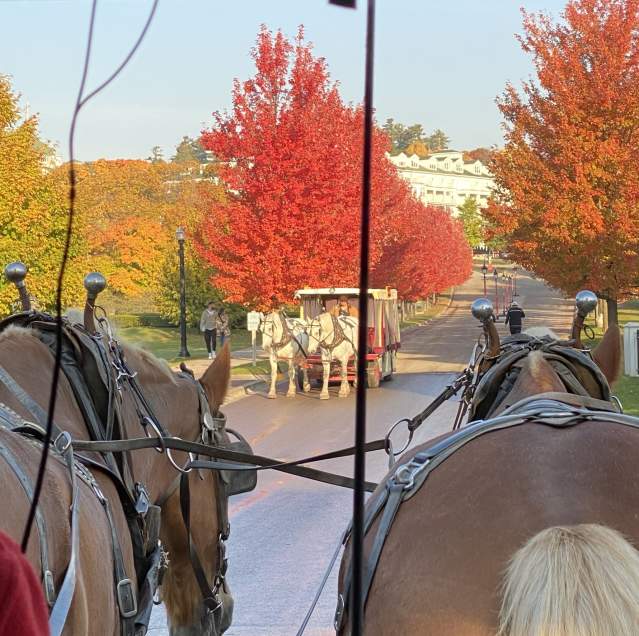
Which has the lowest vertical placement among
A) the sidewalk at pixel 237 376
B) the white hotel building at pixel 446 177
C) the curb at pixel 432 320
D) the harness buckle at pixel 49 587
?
the curb at pixel 432 320

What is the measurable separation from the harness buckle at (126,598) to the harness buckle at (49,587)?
2.26 feet

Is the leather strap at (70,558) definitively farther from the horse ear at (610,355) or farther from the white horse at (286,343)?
the white horse at (286,343)

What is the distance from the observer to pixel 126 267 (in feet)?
162

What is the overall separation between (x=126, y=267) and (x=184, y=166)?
19234mm

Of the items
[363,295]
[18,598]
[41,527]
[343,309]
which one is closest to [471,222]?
[343,309]

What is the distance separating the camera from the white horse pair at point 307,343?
20.3 m

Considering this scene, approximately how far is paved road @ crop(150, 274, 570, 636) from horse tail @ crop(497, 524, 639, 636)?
4.53m

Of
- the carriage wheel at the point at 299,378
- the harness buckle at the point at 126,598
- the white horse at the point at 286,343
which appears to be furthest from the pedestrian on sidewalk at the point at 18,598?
the carriage wheel at the point at 299,378

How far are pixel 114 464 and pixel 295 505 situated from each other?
279 inches

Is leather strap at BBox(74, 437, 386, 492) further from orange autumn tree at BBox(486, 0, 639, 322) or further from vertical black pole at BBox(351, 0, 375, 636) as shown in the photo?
orange autumn tree at BBox(486, 0, 639, 322)

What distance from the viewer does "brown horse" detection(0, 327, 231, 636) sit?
8.28ft

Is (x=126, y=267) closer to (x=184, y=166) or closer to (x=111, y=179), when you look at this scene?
(x=111, y=179)

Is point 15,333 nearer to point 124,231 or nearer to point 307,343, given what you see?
point 307,343

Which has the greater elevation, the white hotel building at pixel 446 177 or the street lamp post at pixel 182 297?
the white hotel building at pixel 446 177
